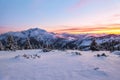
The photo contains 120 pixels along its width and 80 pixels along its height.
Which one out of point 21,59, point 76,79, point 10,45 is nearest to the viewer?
point 76,79

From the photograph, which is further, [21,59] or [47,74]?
[21,59]

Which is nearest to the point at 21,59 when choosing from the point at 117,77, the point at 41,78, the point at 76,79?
the point at 41,78

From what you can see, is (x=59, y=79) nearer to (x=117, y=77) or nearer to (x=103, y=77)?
(x=103, y=77)

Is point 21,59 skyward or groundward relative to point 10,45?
skyward

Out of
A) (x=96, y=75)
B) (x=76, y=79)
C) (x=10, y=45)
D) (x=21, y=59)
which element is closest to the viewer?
(x=76, y=79)

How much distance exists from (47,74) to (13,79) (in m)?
1.86

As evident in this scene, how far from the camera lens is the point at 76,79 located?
8750 mm

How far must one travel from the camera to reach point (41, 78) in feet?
29.4

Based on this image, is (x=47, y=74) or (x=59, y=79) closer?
(x=59, y=79)

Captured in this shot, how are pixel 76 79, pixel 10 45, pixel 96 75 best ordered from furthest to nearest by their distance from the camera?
pixel 10 45, pixel 96 75, pixel 76 79

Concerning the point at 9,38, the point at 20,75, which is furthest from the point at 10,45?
the point at 20,75

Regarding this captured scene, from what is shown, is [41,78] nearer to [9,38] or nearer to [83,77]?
[83,77]

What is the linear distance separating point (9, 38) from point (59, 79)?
1673 inches

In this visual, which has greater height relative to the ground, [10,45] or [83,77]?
[83,77]
